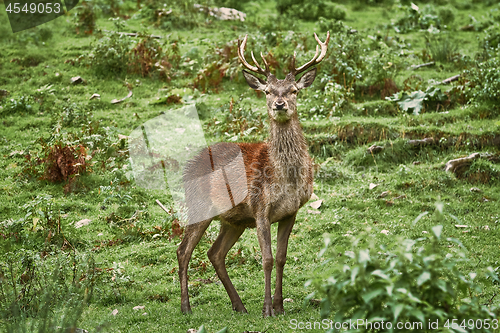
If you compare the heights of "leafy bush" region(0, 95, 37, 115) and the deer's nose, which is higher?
the deer's nose

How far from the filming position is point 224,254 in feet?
25.0

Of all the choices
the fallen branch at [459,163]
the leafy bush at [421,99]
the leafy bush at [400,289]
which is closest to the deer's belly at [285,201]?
the leafy bush at [400,289]

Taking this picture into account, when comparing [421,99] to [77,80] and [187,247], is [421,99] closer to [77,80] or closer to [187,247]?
[187,247]

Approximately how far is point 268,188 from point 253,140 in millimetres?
4798

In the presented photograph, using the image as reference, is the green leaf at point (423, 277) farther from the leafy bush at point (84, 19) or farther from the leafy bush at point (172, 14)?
the leafy bush at point (84, 19)

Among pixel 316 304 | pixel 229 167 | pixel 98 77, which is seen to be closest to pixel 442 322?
pixel 316 304

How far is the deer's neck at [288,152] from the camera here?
6.96 metres

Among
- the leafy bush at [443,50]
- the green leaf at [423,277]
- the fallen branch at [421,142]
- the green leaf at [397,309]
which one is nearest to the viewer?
the green leaf at [397,309]

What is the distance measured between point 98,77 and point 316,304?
9.78 metres

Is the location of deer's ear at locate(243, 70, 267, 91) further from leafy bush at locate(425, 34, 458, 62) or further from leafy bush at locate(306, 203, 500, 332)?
leafy bush at locate(425, 34, 458, 62)

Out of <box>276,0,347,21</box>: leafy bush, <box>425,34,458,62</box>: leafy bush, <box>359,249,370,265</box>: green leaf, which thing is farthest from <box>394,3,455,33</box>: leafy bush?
<box>359,249,370,265</box>: green leaf

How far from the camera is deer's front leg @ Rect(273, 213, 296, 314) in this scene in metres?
6.93

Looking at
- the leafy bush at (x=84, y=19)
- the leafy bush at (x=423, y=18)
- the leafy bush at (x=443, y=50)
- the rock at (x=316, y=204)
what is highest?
the leafy bush at (x=84, y=19)

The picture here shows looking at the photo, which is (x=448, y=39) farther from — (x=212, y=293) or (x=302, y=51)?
(x=212, y=293)
